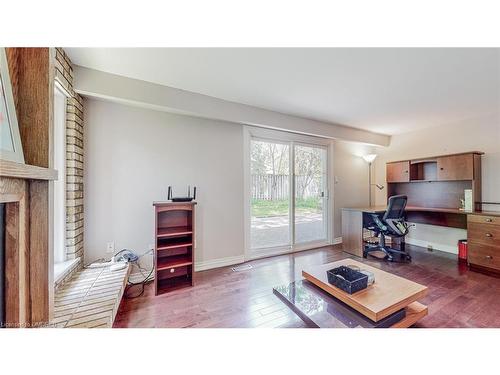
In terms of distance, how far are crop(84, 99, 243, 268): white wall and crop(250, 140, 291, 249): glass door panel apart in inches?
12.0

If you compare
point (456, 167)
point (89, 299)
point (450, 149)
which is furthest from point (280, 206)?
point (450, 149)

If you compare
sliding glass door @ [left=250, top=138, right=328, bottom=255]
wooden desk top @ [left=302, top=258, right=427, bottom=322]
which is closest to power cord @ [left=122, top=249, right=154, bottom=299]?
sliding glass door @ [left=250, top=138, right=328, bottom=255]

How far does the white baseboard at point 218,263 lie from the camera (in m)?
2.77

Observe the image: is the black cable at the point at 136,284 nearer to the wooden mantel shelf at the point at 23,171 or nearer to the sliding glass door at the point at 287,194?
the sliding glass door at the point at 287,194

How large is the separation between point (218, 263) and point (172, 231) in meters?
0.94

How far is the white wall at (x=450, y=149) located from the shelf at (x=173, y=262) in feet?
14.1

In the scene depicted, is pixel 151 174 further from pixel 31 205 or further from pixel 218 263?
pixel 31 205

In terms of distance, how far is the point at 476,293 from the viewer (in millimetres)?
2119

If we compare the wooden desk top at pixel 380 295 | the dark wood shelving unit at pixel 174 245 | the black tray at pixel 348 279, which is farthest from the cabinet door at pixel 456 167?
the dark wood shelving unit at pixel 174 245

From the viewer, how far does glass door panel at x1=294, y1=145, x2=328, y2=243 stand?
3.72 metres

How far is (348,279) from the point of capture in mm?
1502

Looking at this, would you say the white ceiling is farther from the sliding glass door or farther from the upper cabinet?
the sliding glass door
